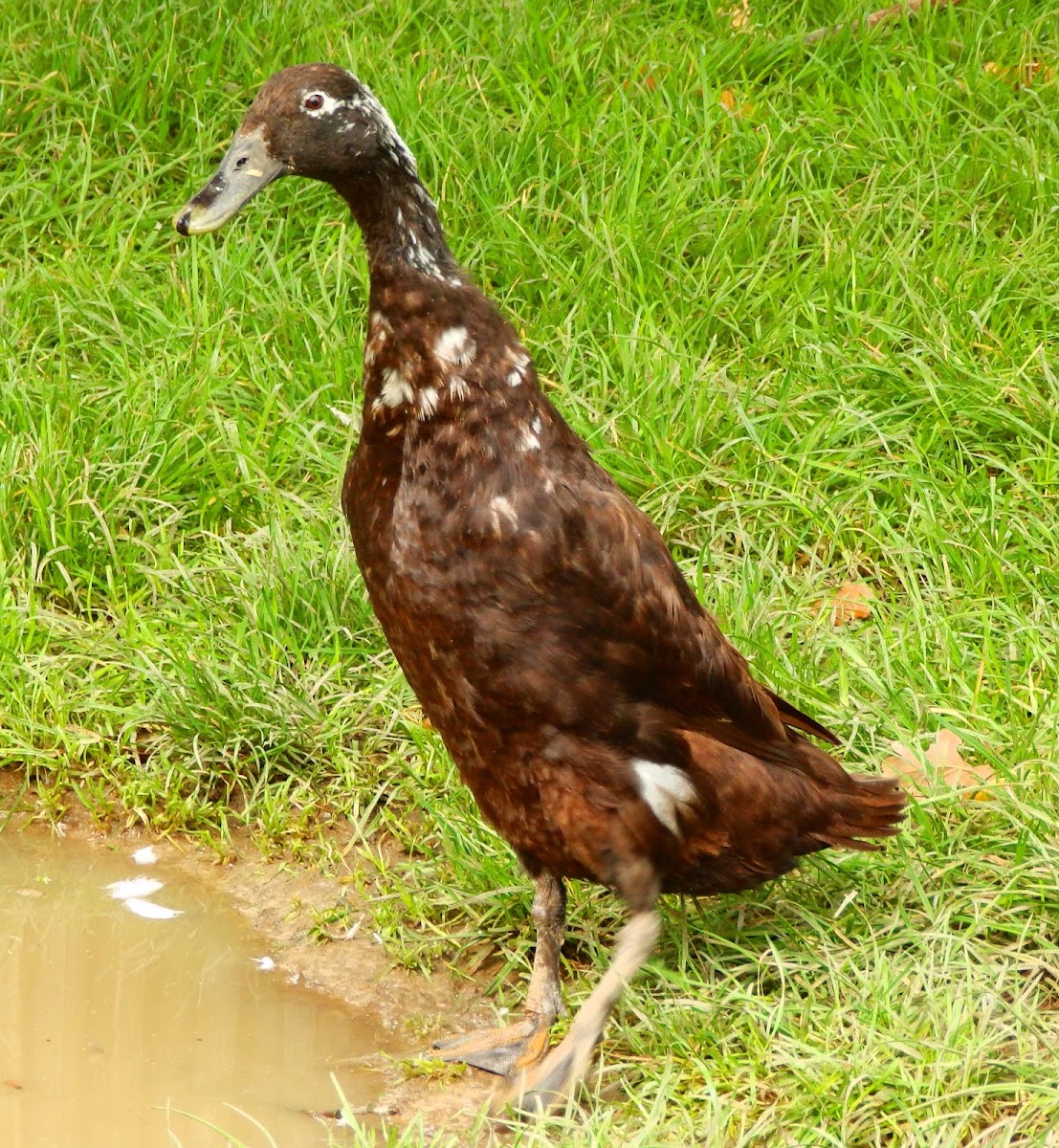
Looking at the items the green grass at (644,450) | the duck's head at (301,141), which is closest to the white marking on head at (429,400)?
the duck's head at (301,141)

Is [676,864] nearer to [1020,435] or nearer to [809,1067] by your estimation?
[809,1067]

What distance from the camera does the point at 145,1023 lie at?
3426mm

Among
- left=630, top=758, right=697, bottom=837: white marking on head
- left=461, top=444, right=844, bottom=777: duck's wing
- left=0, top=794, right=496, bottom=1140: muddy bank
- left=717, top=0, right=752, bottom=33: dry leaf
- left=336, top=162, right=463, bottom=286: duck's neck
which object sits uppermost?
left=336, top=162, right=463, bottom=286: duck's neck

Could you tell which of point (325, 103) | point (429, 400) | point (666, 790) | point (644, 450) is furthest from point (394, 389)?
point (644, 450)

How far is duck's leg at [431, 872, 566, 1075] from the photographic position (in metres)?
3.30

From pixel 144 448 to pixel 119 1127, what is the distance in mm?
2058

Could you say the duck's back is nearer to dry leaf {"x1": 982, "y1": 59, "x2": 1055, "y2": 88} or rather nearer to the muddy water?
the muddy water

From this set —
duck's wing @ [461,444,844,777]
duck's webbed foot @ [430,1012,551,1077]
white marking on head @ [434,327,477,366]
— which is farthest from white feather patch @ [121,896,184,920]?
white marking on head @ [434,327,477,366]

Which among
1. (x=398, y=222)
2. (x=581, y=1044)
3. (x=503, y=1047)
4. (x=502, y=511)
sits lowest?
(x=503, y=1047)

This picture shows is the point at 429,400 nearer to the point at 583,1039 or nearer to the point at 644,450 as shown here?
the point at 583,1039

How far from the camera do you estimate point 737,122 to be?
5426 mm

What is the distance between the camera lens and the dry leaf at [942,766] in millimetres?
3641

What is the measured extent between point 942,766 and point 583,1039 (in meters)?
1.04

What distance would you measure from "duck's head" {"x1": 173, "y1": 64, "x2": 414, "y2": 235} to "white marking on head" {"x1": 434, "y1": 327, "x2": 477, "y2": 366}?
33 cm
